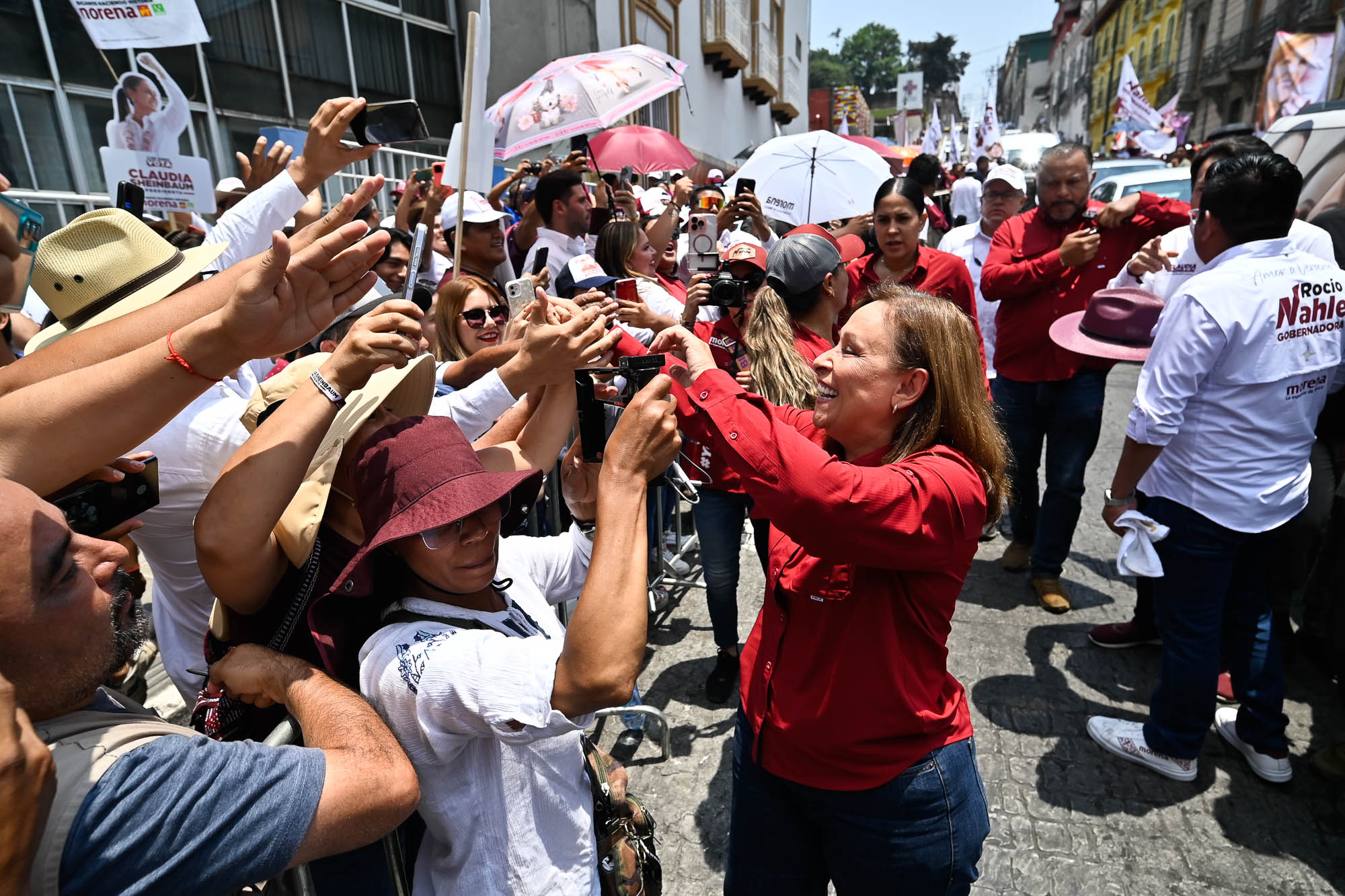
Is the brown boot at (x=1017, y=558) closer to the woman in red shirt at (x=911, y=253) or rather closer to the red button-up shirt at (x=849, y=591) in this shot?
the woman in red shirt at (x=911, y=253)

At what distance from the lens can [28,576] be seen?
1032 millimetres

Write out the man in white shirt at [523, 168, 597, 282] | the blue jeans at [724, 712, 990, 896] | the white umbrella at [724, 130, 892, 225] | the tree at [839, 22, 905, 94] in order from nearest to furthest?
the blue jeans at [724, 712, 990, 896], the man in white shirt at [523, 168, 597, 282], the white umbrella at [724, 130, 892, 225], the tree at [839, 22, 905, 94]

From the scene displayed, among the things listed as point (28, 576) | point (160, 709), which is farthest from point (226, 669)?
point (160, 709)

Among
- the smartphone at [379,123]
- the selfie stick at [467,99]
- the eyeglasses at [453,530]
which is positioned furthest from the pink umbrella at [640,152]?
the eyeglasses at [453,530]

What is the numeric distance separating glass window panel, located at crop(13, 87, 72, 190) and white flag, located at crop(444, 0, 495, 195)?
6.39 meters

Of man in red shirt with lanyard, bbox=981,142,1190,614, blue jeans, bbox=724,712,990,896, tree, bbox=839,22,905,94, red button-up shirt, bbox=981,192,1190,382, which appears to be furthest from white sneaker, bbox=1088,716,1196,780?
tree, bbox=839,22,905,94

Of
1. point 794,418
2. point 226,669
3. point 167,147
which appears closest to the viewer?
point 226,669

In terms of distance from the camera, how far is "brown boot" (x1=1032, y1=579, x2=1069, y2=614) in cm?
421

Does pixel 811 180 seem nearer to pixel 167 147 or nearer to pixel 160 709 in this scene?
pixel 167 147

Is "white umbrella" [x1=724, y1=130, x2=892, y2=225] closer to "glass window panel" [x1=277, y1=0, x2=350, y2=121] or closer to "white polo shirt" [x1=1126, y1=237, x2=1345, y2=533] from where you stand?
"white polo shirt" [x1=1126, y1=237, x2=1345, y2=533]

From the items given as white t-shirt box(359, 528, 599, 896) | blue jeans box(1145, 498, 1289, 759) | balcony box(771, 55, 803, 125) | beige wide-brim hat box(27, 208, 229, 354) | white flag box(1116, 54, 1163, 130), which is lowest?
blue jeans box(1145, 498, 1289, 759)

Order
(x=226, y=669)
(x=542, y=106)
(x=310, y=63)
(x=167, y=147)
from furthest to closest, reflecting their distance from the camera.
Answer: (x=310, y=63)
(x=542, y=106)
(x=167, y=147)
(x=226, y=669)

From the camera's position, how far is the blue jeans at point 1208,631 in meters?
2.79

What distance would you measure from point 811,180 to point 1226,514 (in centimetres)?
484
